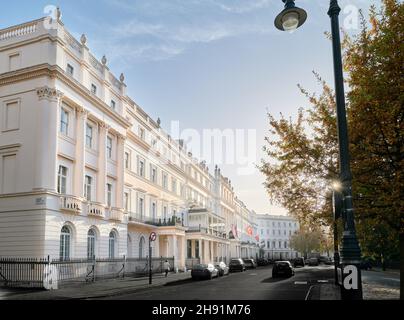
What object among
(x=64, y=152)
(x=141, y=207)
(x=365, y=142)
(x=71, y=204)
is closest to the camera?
(x=365, y=142)

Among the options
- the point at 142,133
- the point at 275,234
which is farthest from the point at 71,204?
the point at 275,234

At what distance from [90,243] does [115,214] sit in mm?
3773

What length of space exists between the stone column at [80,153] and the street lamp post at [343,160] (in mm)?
23092

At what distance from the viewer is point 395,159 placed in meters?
12.5

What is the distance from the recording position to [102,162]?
32469 millimetres

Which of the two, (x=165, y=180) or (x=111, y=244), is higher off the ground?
(x=165, y=180)

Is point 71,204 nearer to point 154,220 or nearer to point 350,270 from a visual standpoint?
point 154,220

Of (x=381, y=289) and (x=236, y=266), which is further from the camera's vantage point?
(x=236, y=266)

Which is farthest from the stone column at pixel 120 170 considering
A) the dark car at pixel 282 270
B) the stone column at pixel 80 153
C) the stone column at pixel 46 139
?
the dark car at pixel 282 270

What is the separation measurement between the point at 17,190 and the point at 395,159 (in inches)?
875

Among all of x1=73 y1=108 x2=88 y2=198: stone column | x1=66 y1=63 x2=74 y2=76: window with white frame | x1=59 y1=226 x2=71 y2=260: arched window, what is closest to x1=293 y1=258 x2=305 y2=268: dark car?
x1=73 y1=108 x2=88 y2=198: stone column

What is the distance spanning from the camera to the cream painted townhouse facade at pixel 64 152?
25516mm

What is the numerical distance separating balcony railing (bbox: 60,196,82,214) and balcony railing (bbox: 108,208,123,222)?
486 cm

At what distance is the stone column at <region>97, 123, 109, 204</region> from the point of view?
3183 centimetres
